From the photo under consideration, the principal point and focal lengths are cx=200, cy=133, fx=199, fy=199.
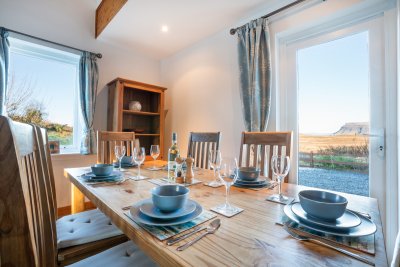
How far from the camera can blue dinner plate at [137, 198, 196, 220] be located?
60 cm

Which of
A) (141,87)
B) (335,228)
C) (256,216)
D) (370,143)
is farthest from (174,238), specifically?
(141,87)

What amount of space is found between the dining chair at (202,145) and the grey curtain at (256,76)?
0.52 metres

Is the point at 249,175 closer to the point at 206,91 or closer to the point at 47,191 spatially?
the point at 47,191

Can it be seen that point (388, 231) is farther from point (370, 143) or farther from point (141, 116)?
point (141, 116)

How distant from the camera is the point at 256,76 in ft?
6.75

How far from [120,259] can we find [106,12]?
2.73m

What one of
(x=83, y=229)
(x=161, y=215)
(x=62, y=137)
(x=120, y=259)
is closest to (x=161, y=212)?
(x=161, y=215)

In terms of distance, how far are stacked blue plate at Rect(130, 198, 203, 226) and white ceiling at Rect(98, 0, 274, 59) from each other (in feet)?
6.85

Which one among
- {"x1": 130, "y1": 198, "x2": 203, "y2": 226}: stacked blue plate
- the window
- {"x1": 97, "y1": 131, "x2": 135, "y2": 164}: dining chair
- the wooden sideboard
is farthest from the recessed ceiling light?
{"x1": 130, "y1": 198, "x2": 203, "y2": 226}: stacked blue plate

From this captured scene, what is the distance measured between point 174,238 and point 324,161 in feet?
5.92

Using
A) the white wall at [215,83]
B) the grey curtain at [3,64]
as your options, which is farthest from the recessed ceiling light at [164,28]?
the grey curtain at [3,64]

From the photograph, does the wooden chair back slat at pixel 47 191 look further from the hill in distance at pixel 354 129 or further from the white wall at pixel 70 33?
the hill in distance at pixel 354 129

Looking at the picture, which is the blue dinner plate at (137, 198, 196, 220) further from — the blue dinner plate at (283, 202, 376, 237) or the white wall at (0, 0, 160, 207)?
the white wall at (0, 0, 160, 207)

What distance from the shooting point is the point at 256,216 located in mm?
688
